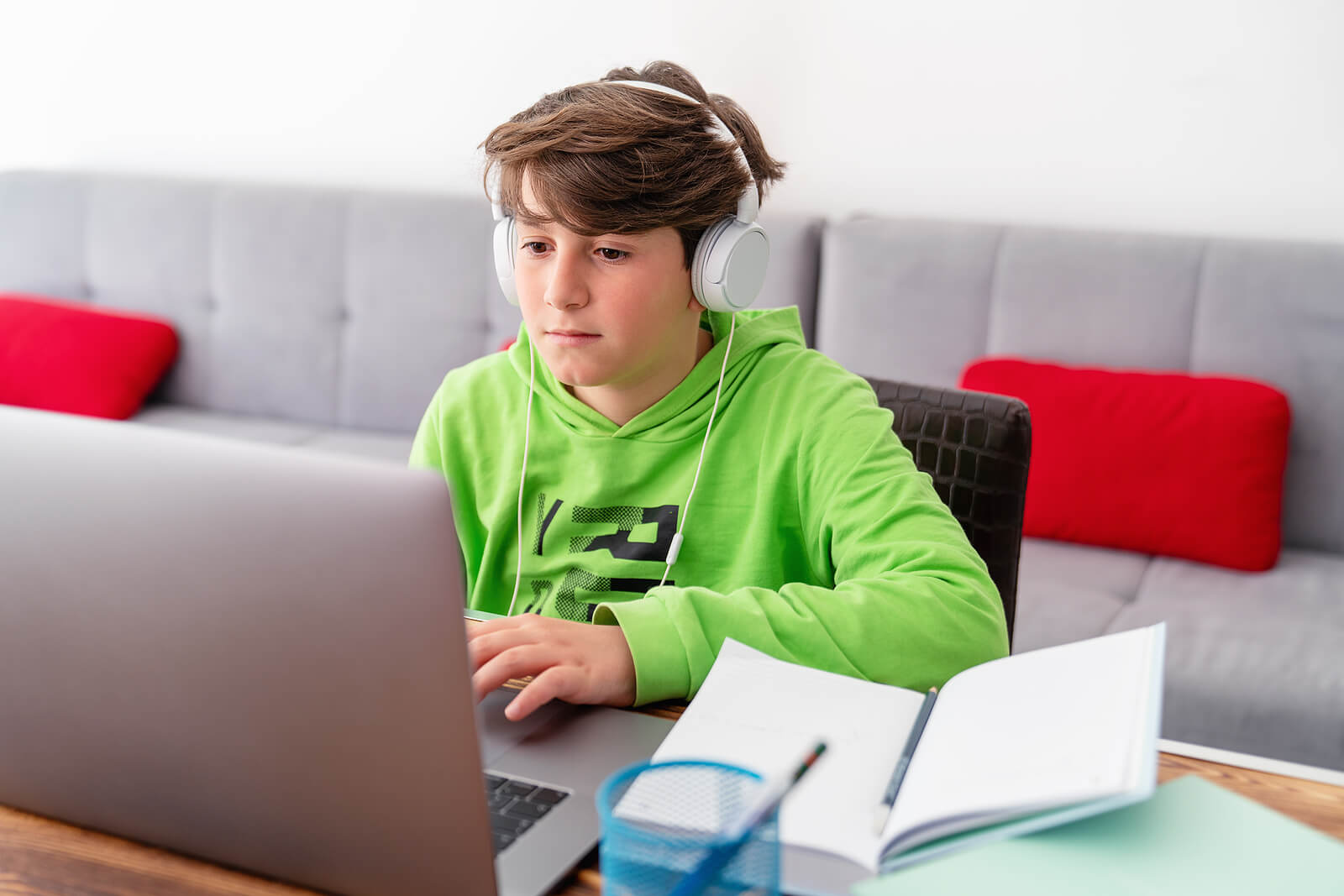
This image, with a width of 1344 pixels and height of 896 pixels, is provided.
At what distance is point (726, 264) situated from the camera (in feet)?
3.52

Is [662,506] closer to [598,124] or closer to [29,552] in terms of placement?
[598,124]

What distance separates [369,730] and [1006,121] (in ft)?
6.87

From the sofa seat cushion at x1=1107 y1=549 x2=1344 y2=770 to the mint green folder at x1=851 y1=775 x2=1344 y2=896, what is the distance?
1.06 meters

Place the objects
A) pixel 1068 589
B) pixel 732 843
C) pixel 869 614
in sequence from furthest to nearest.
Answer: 1. pixel 1068 589
2. pixel 869 614
3. pixel 732 843

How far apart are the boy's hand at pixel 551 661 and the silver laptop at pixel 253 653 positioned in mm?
144

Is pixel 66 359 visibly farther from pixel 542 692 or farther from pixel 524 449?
pixel 542 692

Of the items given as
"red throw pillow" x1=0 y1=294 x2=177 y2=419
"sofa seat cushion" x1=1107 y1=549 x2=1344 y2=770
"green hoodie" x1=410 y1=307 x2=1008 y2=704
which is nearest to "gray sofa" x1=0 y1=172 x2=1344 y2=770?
"sofa seat cushion" x1=1107 y1=549 x2=1344 y2=770

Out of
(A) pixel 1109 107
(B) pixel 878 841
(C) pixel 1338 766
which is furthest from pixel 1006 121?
(B) pixel 878 841

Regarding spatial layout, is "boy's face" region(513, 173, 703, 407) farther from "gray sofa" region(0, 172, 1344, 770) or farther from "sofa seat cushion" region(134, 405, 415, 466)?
"sofa seat cushion" region(134, 405, 415, 466)

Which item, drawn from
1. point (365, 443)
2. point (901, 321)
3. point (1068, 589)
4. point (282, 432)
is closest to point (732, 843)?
point (1068, 589)

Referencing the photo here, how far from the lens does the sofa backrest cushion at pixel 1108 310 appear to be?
198cm

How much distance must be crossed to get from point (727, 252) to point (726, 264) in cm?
1

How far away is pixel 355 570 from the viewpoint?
1.62 feet

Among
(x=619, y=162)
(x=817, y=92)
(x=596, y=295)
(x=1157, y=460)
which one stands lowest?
(x=1157, y=460)
